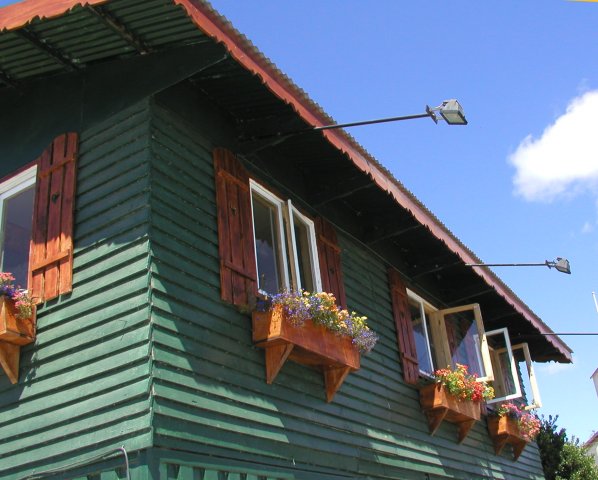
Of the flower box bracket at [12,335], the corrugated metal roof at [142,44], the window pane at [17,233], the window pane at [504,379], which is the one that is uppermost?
the corrugated metal roof at [142,44]

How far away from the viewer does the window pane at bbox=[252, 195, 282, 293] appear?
7887 millimetres

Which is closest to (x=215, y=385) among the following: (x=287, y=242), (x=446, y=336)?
(x=287, y=242)

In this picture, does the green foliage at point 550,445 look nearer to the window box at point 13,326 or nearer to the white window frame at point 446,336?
the white window frame at point 446,336

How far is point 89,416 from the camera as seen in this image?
19.2 ft

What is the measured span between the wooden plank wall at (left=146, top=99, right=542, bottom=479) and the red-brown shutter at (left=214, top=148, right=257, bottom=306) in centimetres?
9

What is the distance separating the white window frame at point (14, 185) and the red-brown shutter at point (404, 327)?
A: 5202 millimetres

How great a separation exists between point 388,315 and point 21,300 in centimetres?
521

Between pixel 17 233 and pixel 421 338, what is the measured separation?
623 cm

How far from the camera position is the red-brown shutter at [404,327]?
9961 millimetres

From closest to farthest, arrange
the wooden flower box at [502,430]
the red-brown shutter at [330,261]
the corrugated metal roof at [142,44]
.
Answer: the corrugated metal roof at [142,44], the red-brown shutter at [330,261], the wooden flower box at [502,430]

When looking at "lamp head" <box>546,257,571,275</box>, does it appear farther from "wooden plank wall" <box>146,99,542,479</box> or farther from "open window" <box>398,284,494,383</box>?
"wooden plank wall" <box>146,99,542,479</box>

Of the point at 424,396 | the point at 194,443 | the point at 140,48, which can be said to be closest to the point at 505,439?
the point at 424,396

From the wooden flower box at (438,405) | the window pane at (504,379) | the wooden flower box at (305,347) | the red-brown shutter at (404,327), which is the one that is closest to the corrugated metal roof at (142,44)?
the wooden flower box at (305,347)

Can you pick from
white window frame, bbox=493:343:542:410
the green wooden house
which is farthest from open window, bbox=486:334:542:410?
the green wooden house
